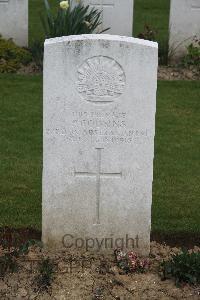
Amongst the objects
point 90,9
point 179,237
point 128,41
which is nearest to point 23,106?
point 90,9

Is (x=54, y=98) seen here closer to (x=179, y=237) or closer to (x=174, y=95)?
(x=179, y=237)

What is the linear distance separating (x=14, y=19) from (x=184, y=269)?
27.6 ft

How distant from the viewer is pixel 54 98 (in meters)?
5.57

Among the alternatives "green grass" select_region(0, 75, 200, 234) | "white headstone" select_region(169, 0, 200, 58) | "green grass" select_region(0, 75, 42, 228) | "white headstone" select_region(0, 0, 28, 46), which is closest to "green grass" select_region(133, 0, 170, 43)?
"white headstone" select_region(169, 0, 200, 58)

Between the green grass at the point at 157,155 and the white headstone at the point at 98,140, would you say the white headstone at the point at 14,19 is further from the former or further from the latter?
the white headstone at the point at 98,140

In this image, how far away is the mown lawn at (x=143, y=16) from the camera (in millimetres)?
15619

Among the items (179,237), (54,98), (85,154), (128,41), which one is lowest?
(179,237)

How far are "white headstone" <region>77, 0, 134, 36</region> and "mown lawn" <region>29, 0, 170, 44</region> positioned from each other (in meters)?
1.66

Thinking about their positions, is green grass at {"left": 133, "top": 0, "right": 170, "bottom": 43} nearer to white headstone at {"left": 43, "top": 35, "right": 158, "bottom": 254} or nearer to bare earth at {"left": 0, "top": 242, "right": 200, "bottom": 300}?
white headstone at {"left": 43, "top": 35, "right": 158, "bottom": 254}

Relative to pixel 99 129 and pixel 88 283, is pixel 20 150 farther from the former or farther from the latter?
pixel 88 283

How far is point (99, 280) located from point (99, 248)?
17.2 inches

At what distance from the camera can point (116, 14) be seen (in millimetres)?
13031

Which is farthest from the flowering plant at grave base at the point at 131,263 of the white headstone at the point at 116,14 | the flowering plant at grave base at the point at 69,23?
the white headstone at the point at 116,14

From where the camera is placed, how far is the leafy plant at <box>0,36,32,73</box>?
12.2m
